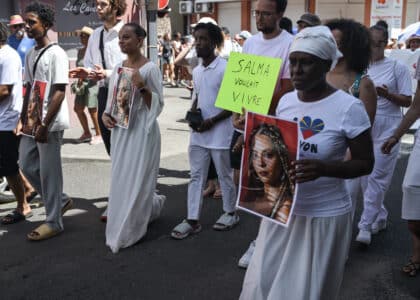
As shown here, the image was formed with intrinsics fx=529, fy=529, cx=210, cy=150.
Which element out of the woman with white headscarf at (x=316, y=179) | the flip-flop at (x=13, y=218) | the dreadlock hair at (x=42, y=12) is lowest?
the flip-flop at (x=13, y=218)

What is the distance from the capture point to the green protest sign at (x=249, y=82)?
348 cm

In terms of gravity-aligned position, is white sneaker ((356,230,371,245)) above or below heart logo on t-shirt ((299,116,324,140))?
below

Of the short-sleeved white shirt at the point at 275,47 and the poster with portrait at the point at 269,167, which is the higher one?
the short-sleeved white shirt at the point at 275,47

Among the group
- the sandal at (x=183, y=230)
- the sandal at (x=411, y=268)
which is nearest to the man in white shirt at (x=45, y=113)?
the sandal at (x=183, y=230)

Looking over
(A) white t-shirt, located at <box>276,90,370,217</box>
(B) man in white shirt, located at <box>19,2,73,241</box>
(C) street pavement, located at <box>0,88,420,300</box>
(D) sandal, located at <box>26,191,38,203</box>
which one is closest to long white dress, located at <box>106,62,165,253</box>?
(C) street pavement, located at <box>0,88,420,300</box>

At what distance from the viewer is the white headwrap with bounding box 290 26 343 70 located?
7.72 ft

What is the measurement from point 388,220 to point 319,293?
10.4 ft

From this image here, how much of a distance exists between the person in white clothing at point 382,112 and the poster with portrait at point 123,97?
210 cm

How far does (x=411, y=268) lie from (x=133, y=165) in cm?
240

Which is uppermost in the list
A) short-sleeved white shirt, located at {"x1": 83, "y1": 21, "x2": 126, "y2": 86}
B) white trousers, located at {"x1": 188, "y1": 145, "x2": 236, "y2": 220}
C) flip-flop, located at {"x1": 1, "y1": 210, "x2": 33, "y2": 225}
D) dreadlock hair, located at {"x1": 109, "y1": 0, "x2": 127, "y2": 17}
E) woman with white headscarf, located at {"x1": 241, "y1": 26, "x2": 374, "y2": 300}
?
dreadlock hair, located at {"x1": 109, "y1": 0, "x2": 127, "y2": 17}

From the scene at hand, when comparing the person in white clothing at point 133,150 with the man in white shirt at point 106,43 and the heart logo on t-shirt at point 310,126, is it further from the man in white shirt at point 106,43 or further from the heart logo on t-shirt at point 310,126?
the heart logo on t-shirt at point 310,126

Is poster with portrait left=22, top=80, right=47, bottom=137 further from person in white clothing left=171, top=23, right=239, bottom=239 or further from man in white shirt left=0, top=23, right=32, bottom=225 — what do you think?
person in white clothing left=171, top=23, right=239, bottom=239

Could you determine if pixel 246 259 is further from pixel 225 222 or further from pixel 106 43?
pixel 106 43

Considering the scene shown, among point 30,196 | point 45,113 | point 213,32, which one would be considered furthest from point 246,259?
point 30,196
